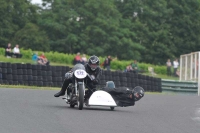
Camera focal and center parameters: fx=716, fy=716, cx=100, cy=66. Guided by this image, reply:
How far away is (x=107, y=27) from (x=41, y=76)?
46601 millimetres

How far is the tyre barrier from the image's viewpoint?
81.6 ft

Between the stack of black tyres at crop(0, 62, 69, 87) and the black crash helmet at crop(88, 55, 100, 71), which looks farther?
the stack of black tyres at crop(0, 62, 69, 87)

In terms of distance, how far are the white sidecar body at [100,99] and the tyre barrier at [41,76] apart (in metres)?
10.6

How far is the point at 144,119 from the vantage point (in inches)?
519

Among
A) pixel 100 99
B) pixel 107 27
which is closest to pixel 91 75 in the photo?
pixel 100 99

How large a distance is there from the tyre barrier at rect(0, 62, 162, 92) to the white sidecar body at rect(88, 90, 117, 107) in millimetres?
10628

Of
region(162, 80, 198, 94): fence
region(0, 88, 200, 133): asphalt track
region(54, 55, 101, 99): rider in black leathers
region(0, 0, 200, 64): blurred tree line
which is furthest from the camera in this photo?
region(0, 0, 200, 64): blurred tree line

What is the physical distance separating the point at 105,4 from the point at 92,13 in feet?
5.39

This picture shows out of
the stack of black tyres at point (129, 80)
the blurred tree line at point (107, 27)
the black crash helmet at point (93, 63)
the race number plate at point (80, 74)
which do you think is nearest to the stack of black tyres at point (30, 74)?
the stack of black tyres at point (129, 80)

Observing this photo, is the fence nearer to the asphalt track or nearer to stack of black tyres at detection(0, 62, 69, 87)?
stack of black tyres at detection(0, 62, 69, 87)

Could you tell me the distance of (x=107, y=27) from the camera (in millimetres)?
72375

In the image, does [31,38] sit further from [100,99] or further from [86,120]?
[86,120]

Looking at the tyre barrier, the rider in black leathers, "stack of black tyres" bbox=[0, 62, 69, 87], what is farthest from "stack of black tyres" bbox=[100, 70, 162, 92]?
the rider in black leathers

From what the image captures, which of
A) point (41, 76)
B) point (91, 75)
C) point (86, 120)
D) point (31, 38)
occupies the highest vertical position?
point (31, 38)
